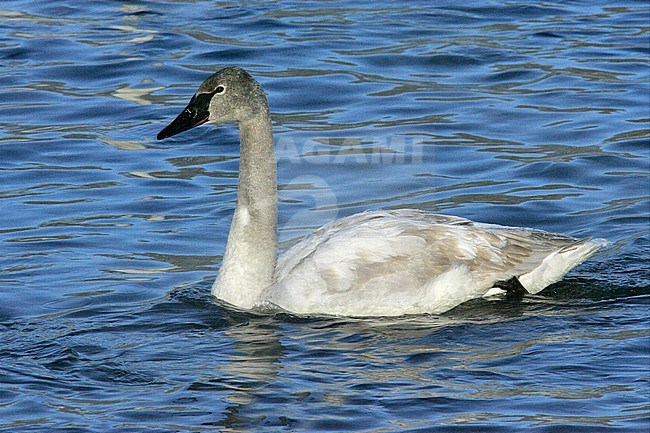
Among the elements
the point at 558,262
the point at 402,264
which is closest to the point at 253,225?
the point at 402,264

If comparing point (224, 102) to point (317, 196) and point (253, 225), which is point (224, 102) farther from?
point (317, 196)

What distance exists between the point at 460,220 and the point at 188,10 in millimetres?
10780

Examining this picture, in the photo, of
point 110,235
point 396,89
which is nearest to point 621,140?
point 396,89

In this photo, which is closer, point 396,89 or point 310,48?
point 396,89

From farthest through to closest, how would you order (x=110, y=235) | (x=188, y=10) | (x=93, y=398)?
(x=188, y=10) → (x=110, y=235) → (x=93, y=398)

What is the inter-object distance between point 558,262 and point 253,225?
214 cm

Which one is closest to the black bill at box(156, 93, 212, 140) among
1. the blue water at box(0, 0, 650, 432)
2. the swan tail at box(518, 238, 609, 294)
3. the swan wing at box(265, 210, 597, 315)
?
the swan wing at box(265, 210, 597, 315)

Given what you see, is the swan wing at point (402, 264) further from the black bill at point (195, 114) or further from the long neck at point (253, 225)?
the black bill at point (195, 114)

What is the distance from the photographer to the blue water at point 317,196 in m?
8.14

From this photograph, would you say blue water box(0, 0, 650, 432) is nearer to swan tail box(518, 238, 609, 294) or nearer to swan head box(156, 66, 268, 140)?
swan tail box(518, 238, 609, 294)

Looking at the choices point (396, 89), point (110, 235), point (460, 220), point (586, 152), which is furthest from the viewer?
point (396, 89)

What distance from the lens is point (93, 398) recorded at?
8.12 meters

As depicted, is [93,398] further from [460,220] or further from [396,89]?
[396,89]

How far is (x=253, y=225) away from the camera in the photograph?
9.90 meters
